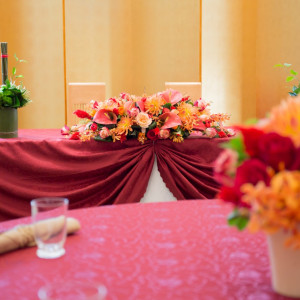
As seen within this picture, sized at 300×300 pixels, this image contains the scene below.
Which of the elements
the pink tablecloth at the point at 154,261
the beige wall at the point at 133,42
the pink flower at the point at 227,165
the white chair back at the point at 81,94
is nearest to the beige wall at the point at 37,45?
the beige wall at the point at 133,42

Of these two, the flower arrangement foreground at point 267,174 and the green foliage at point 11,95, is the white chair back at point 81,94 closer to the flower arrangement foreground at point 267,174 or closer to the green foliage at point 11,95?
the green foliage at point 11,95

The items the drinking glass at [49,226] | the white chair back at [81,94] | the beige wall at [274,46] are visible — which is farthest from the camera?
the beige wall at [274,46]

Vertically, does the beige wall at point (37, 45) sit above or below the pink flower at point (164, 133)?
above

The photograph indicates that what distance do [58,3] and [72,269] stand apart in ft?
15.8

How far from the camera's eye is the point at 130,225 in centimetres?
126

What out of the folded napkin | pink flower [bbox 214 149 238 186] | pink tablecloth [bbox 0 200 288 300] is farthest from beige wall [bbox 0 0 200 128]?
pink flower [bbox 214 149 238 186]

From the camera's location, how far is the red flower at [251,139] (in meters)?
0.79

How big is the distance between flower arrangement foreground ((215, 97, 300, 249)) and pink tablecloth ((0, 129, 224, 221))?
1.96 meters

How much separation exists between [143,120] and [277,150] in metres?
Answer: 1.95

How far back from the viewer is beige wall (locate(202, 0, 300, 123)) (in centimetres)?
557

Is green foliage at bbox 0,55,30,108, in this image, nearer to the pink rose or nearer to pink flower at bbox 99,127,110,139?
pink flower at bbox 99,127,110,139

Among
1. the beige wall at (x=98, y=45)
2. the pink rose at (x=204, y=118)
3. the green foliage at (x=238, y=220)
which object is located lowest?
the pink rose at (x=204, y=118)

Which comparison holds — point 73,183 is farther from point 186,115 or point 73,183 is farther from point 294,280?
point 294,280

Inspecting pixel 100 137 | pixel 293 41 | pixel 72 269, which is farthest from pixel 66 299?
pixel 293 41
